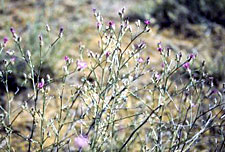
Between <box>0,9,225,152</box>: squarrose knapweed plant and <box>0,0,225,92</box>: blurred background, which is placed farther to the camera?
<box>0,0,225,92</box>: blurred background

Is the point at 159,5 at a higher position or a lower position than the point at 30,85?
higher

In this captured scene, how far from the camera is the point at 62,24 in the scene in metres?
3.85

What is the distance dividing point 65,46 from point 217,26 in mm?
1746

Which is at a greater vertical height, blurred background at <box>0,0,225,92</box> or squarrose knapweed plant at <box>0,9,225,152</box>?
blurred background at <box>0,0,225,92</box>

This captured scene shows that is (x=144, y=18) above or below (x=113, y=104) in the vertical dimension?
above

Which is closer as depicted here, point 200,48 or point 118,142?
point 118,142

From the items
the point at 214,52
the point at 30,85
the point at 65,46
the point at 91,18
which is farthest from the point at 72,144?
the point at 91,18

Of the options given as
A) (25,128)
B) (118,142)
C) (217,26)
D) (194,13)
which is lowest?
(118,142)

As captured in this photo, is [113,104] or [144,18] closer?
[113,104]

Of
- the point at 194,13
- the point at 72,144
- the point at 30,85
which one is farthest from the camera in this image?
the point at 194,13

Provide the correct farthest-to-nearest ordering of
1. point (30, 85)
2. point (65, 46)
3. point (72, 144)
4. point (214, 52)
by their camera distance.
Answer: point (214, 52)
point (65, 46)
point (30, 85)
point (72, 144)

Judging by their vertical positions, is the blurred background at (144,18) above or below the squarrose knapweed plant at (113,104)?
above

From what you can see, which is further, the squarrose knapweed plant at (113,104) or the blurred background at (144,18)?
the blurred background at (144,18)

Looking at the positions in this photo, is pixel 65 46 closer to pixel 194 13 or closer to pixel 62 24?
pixel 62 24
